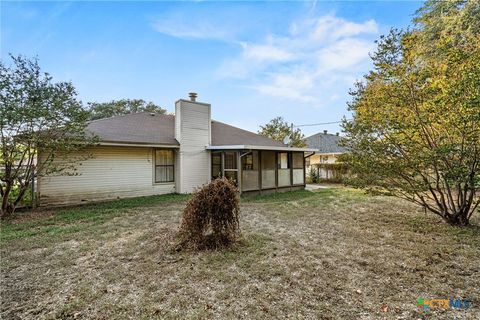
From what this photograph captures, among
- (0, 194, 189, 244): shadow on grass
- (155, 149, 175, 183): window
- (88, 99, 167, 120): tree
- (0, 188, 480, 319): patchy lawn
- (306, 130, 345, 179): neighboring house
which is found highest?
(88, 99, 167, 120): tree

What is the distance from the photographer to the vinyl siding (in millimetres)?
8484

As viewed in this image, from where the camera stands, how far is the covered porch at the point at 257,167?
35.4 ft

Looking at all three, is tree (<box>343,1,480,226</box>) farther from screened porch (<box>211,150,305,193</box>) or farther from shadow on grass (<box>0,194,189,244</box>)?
shadow on grass (<box>0,194,189,244</box>)

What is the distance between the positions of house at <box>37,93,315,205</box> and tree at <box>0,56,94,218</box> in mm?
1106

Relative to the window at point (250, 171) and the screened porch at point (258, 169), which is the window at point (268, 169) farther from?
the window at point (250, 171)

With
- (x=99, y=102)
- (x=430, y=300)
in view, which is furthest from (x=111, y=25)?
(x=99, y=102)

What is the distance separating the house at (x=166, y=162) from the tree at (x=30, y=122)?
1.11 metres

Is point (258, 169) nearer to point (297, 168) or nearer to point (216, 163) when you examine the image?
point (216, 163)

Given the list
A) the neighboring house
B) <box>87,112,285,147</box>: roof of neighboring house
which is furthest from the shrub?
the neighboring house

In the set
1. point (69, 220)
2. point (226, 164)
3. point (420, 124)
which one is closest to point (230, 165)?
point (226, 164)

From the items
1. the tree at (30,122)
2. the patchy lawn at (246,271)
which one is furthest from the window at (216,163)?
the patchy lawn at (246,271)

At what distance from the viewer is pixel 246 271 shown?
3.44m

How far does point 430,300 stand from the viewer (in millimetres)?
2707

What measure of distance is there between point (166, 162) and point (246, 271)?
28.5 ft
